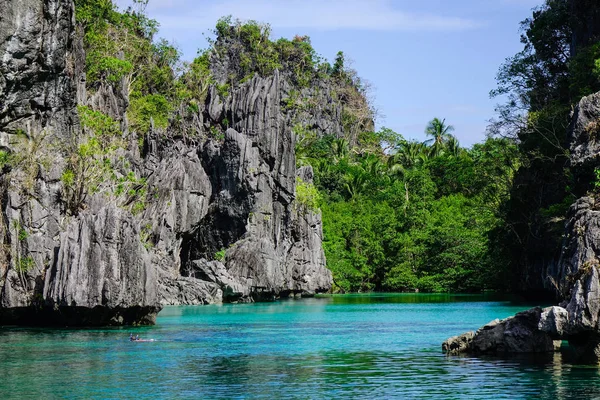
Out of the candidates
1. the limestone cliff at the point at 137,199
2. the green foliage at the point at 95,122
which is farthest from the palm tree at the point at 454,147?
the green foliage at the point at 95,122

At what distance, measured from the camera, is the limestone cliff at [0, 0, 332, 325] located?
3544cm

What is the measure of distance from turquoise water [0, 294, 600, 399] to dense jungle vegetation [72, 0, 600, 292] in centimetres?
1220

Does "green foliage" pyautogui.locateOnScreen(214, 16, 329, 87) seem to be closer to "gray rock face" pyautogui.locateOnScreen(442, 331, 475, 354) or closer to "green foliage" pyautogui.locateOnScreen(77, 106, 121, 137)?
"green foliage" pyautogui.locateOnScreen(77, 106, 121, 137)

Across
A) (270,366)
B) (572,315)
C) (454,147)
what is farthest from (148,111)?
(572,315)

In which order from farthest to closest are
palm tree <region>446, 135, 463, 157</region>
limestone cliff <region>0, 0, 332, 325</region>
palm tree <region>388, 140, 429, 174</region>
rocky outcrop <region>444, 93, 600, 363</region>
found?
palm tree <region>446, 135, 463, 157</region> → palm tree <region>388, 140, 429, 174</region> → limestone cliff <region>0, 0, 332, 325</region> → rocky outcrop <region>444, 93, 600, 363</region>

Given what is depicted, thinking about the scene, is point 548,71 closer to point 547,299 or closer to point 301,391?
point 547,299

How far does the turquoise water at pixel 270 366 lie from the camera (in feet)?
65.5

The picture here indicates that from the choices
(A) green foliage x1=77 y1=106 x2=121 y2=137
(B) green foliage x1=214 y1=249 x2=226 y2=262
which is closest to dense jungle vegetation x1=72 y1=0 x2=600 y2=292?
(A) green foliage x1=77 y1=106 x2=121 y2=137

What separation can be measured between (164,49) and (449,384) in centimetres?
6995

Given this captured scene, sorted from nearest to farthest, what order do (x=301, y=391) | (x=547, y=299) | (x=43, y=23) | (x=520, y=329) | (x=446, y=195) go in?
(x=301, y=391), (x=520, y=329), (x=43, y=23), (x=547, y=299), (x=446, y=195)

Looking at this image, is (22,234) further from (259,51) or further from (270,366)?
(259,51)

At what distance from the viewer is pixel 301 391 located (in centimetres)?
2017

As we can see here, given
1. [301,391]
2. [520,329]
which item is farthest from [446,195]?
[301,391]

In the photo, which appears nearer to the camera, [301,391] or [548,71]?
[301,391]
